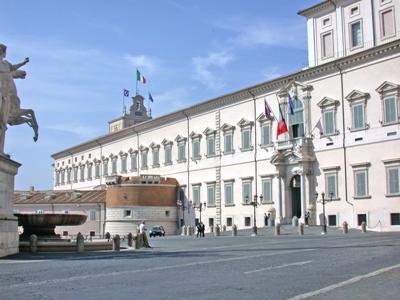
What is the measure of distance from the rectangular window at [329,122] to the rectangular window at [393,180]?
20.7 feet

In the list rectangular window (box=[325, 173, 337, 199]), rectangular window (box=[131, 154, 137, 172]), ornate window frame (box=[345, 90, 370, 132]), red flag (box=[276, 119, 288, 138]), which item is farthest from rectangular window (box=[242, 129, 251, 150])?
rectangular window (box=[131, 154, 137, 172])

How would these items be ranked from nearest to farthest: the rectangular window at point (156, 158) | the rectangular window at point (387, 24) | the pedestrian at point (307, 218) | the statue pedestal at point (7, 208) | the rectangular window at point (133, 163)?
the statue pedestal at point (7, 208) → the rectangular window at point (387, 24) → the pedestrian at point (307, 218) → the rectangular window at point (156, 158) → the rectangular window at point (133, 163)

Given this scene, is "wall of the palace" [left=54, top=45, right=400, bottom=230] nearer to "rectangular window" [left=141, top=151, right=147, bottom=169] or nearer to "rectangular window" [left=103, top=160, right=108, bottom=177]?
"rectangular window" [left=141, top=151, right=147, bottom=169]

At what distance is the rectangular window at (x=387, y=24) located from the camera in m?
43.5

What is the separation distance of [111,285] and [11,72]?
11006 mm

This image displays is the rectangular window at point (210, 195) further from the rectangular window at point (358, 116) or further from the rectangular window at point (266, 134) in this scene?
the rectangular window at point (358, 116)

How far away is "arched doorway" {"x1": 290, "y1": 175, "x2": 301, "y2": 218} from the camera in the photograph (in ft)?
163

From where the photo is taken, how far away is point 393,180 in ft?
135

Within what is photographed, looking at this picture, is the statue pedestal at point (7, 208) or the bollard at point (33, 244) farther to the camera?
the bollard at point (33, 244)

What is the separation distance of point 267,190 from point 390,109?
47.3ft

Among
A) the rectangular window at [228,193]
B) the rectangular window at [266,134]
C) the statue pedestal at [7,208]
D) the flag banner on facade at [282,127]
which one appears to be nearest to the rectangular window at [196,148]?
the rectangular window at [228,193]

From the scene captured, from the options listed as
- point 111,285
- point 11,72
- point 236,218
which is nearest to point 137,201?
point 236,218

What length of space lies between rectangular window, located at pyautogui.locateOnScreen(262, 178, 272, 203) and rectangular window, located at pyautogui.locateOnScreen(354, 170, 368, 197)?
31.5 ft

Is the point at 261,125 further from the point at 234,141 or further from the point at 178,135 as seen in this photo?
the point at 178,135
